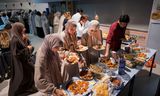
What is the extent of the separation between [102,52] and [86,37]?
41 centimetres

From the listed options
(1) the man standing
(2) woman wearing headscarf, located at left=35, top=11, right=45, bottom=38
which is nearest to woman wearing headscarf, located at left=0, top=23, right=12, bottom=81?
(1) the man standing

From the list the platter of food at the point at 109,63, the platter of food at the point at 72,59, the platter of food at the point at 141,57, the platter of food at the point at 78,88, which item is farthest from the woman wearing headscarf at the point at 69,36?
the platter of food at the point at 141,57

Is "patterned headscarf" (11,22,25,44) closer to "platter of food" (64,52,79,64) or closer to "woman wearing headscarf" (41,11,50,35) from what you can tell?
"platter of food" (64,52,79,64)

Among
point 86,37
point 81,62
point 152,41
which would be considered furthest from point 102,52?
point 152,41

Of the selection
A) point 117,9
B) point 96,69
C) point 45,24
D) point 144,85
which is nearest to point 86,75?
point 96,69

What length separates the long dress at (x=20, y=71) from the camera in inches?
81.1

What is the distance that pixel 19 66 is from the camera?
2.09 metres

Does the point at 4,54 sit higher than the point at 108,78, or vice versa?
the point at 108,78

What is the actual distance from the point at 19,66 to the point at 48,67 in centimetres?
93

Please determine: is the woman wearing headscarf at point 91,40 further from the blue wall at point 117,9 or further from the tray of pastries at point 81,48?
the blue wall at point 117,9

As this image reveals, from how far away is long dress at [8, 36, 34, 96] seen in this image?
6.76 feet

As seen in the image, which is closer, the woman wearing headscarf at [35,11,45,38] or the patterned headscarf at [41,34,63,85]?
the patterned headscarf at [41,34,63,85]

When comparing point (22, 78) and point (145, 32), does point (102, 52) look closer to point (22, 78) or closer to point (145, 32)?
point (22, 78)

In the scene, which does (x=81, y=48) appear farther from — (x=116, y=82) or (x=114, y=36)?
(x=116, y=82)
